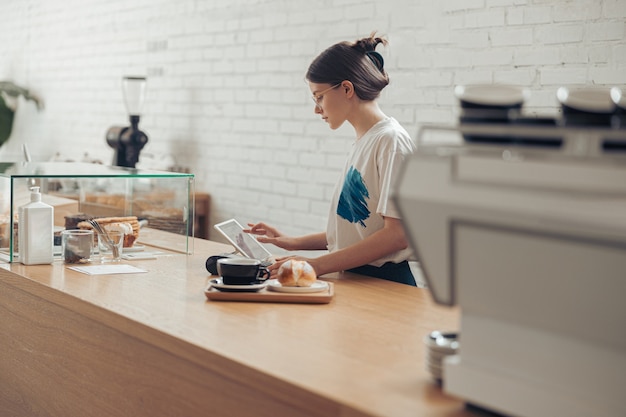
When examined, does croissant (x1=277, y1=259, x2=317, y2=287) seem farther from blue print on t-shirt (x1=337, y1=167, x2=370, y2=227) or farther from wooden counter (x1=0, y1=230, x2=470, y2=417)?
blue print on t-shirt (x1=337, y1=167, x2=370, y2=227)

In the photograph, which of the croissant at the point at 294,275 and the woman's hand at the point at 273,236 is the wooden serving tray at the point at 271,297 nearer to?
the croissant at the point at 294,275

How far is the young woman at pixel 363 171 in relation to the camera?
2547mm

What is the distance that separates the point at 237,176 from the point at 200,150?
1.54 feet

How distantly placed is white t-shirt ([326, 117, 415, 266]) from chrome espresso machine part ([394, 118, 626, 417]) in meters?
1.17

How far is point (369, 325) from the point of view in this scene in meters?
1.96

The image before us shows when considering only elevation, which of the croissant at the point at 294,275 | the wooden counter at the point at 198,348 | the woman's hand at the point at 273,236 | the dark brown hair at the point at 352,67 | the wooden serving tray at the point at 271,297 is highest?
the dark brown hair at the point at 352,67

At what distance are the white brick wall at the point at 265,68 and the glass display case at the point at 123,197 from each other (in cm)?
162

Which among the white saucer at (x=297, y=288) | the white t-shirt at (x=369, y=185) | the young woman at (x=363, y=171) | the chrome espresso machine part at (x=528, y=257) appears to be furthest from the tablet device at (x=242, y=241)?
the chrome espresso machine part at (x=528, y=257)

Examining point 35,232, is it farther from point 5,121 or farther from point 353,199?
point 5,121

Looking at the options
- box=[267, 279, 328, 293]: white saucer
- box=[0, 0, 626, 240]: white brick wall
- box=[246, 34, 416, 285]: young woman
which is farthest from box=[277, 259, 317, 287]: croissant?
box=[0, 0, 626, 240]: white brick wall

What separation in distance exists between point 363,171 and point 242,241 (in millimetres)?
462

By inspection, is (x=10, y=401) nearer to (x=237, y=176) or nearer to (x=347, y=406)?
(x=347, y=406)

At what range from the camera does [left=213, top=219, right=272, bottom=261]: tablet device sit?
265 cm

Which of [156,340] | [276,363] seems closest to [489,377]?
[276,363]
